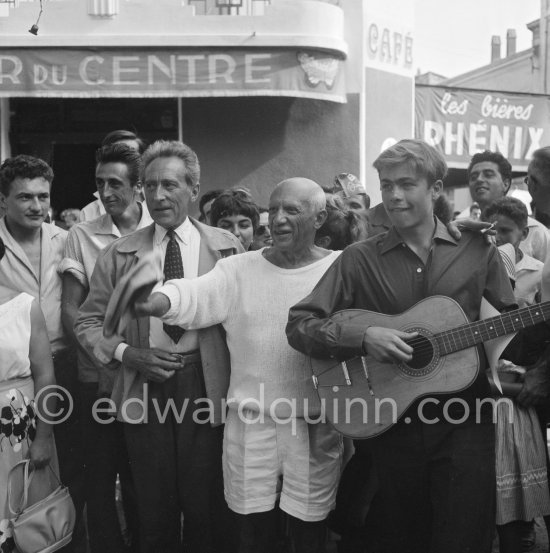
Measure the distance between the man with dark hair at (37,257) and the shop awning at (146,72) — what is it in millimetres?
5602

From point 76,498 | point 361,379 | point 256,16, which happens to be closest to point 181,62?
point 256,16

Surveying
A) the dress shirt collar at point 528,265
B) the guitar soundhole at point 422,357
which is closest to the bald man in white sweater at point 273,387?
the guitar soundhole at point 422,357

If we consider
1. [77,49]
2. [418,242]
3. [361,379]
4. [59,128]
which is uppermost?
[77,49]

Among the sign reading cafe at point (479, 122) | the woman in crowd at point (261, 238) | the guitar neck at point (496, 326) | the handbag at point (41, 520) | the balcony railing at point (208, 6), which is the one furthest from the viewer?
the sign reading cafe at point (479, 122)

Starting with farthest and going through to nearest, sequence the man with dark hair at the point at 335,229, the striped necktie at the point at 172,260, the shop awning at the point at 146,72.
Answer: the shop awning at the point at 146,72
the man with dark hair at the point at 335,229
the striped necktie at the point at 172,260

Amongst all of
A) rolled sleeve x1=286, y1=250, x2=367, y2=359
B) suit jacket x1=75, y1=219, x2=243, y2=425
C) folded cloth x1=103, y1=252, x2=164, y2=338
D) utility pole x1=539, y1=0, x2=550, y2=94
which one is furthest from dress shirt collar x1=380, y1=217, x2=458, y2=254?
utility pole x1=539, y1=0, x2=550, y2=94

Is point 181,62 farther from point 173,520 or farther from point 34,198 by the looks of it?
point 173,520

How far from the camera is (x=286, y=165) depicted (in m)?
11.2

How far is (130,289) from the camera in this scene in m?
3.30

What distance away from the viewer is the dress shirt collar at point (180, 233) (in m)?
4.28

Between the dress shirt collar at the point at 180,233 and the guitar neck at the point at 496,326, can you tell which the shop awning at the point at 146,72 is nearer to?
the dress shirt collar at the point at 180,233

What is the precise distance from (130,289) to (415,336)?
1161 mm

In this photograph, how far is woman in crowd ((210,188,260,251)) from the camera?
5.46 metres

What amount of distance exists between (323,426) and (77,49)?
294 inches
